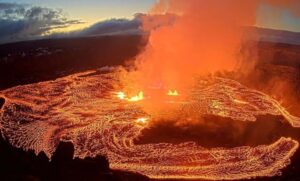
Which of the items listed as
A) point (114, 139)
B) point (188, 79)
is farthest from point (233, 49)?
point (114, 139)

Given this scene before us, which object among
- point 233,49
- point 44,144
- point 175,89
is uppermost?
point 233,49

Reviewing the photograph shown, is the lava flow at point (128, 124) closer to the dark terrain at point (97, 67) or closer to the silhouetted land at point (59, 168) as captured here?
the dark terrain at point (97, 67)

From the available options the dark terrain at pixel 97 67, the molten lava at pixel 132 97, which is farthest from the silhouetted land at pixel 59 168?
the molten lava at pixel 132 97

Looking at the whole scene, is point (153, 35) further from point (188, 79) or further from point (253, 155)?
point (253, 155)

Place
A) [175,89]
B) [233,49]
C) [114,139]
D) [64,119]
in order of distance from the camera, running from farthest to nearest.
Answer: [233,49] < [175,89] < [64,119] < [114,139]

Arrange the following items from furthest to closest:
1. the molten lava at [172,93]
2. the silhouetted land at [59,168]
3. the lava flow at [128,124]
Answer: the molten lava at [172,93] → the lava flow at [128,124] → the silhouetted land at [59,168]

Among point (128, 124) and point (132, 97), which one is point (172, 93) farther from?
point (128, 124)
